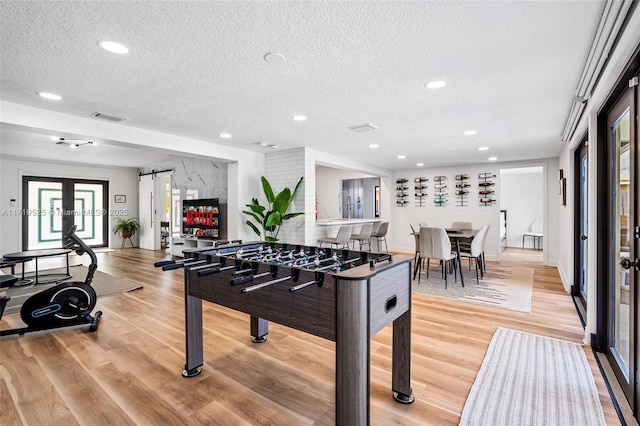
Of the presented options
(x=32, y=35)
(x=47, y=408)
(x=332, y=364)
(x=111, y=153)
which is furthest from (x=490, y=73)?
(x=111, y=153)

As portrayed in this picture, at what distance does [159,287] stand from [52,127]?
2481mm

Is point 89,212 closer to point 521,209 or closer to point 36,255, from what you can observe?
point 36,255

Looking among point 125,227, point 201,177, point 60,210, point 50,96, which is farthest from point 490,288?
point 60,210

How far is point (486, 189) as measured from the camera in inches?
297

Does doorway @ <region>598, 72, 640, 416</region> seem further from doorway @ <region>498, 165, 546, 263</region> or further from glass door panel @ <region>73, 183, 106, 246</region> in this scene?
glass door panel @ <region>73, 183, 106, 246</region>

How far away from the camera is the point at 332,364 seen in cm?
242

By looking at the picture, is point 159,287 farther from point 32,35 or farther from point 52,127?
point 32,35

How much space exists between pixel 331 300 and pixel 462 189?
23.8ft

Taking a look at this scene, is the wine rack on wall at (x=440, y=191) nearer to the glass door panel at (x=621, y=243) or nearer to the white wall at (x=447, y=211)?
the white wall at (x=447, y=211)

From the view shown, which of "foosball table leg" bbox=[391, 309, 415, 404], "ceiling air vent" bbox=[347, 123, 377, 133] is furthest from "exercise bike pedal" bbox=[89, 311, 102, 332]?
"ceiling air vent" bbox=[347, 123, 377, 133]

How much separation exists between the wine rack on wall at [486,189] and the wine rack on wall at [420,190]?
4.29 ft

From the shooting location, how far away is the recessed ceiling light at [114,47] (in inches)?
80.8

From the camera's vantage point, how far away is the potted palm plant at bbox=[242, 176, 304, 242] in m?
5.43

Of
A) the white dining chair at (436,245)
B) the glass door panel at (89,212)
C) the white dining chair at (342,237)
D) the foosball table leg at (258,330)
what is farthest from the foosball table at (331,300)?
the glass door panel at (89,212)
